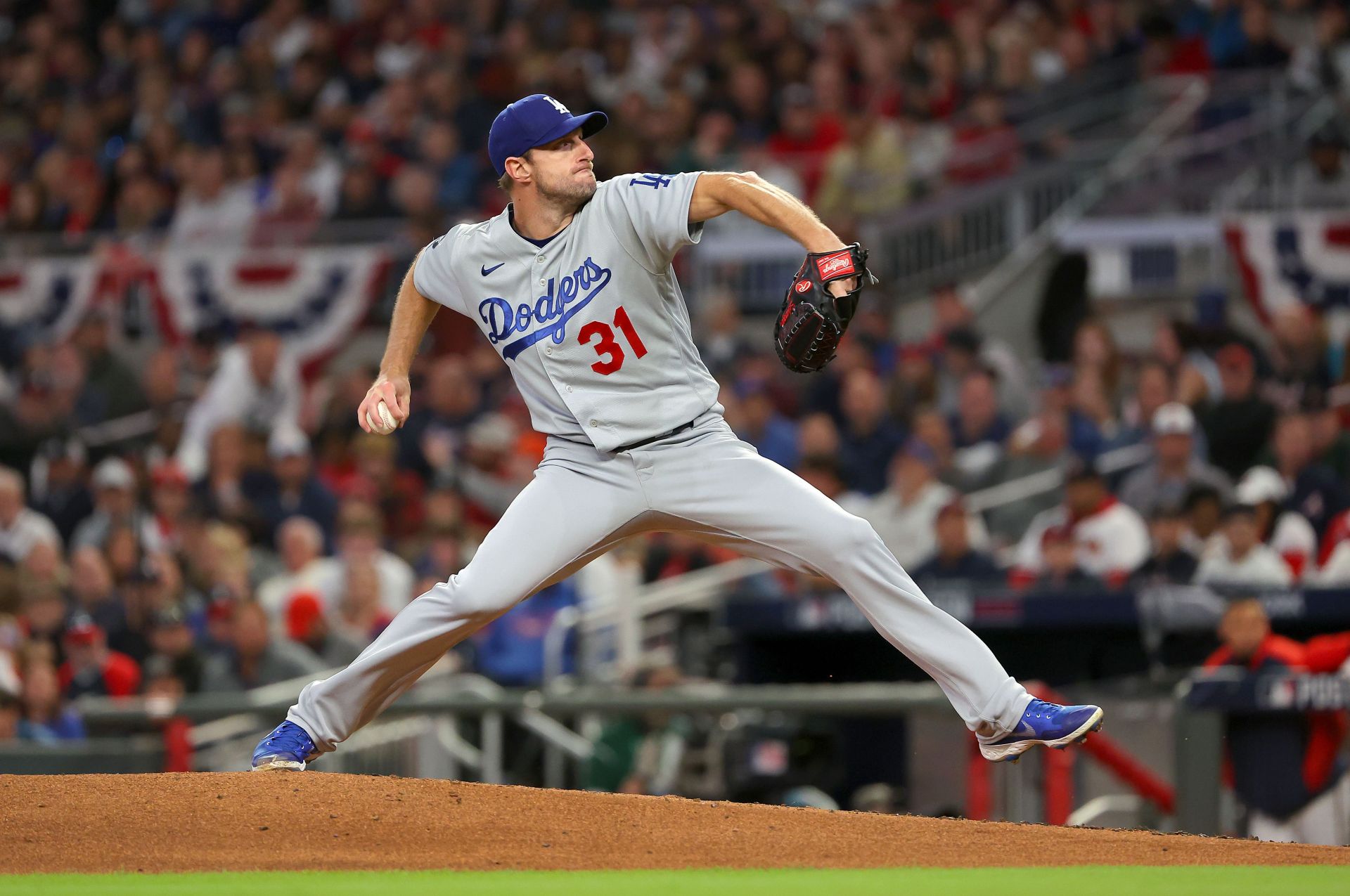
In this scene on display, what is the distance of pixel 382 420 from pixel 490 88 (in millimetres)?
9919

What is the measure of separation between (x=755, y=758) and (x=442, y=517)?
8.65ft

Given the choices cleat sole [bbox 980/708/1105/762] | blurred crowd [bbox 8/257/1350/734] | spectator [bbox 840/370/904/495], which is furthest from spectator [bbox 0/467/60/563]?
cleat sole [bbox 980/708/1105/762]

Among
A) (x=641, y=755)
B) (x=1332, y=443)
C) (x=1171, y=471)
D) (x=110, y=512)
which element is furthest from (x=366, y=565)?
(x=1332, y=443)

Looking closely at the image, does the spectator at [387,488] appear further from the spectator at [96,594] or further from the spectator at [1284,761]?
the spectator at [1284,761]

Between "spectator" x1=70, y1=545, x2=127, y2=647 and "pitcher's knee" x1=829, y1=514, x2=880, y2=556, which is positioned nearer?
"pitcher's knee" x1=829, y1=514, x2=880, y2=556

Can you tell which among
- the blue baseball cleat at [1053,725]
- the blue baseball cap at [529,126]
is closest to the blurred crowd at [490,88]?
the blue baseball cap at [529,126]

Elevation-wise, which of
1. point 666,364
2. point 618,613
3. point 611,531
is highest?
point 666,364

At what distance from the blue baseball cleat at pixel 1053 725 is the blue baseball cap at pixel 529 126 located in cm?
192

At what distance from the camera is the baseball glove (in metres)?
4.50

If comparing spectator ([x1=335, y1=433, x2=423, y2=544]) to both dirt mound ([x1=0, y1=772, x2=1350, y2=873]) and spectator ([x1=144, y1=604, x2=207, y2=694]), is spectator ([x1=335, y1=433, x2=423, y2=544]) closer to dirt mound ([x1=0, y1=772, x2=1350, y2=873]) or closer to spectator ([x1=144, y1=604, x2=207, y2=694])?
spectator ([x1=144, y1=604, x2=207, y2=694])

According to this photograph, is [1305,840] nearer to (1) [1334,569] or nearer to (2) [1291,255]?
(1) [1334,569]

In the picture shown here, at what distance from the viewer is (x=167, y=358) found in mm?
12484

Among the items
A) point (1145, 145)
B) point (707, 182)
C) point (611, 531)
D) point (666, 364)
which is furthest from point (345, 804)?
point (1145, 145)

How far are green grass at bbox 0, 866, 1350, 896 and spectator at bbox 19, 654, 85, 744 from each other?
178 inches
